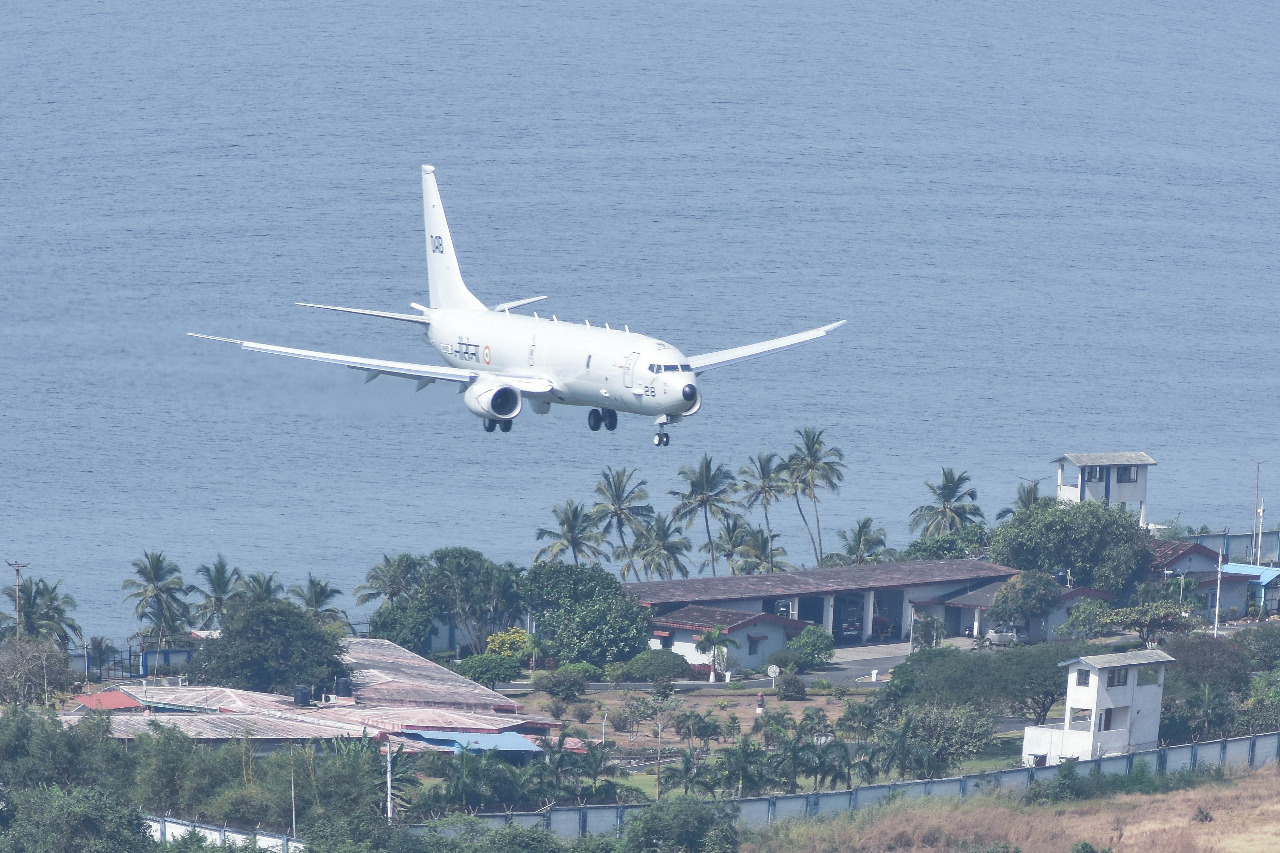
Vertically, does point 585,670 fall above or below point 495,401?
below

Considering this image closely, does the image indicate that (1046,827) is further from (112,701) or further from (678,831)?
(112,701)

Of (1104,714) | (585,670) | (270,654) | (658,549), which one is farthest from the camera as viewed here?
(658,549)

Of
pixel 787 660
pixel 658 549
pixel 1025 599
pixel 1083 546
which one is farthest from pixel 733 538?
pixel 787 660

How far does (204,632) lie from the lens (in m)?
128

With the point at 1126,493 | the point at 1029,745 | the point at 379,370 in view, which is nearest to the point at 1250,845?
the point at 1029,745

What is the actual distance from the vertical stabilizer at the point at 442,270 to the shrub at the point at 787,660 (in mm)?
37794

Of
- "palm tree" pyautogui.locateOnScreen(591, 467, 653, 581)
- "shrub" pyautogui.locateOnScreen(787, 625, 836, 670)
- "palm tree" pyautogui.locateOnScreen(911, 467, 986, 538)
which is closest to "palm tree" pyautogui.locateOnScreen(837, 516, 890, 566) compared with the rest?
"palm tree" pyautogui.locateOnScreen(911, 467, 986, 538)

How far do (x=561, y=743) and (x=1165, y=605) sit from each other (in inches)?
2117

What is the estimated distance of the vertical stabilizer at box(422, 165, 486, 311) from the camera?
84.9 meters

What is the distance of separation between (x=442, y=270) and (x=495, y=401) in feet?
55.3

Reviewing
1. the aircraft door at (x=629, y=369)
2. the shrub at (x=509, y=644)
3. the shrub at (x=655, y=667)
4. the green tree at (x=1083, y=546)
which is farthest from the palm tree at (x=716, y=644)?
the aircraft door at (x=629, y=369)

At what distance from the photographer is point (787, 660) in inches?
4496

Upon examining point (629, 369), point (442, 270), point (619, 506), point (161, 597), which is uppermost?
point (442, 270)

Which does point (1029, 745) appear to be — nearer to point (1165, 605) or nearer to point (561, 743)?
point (561, 743)
